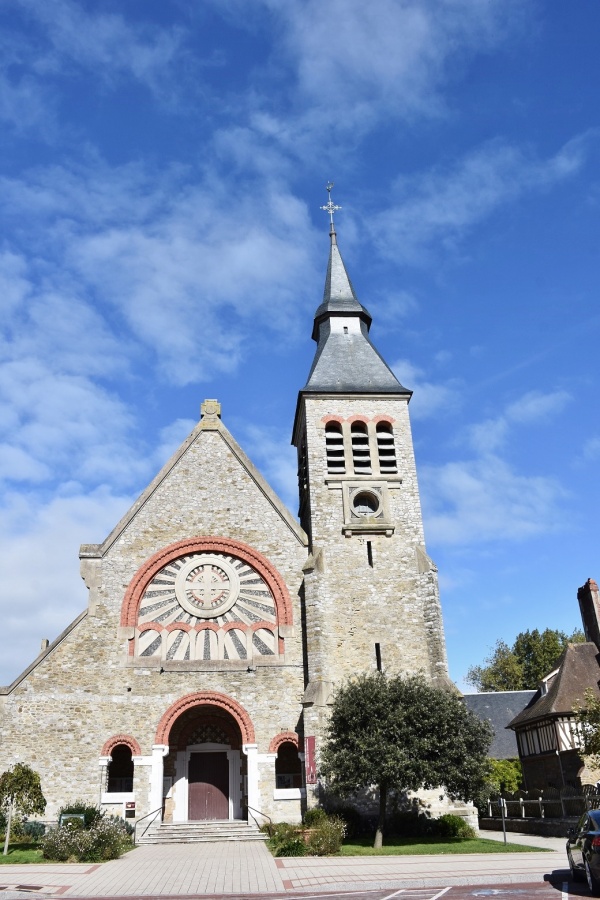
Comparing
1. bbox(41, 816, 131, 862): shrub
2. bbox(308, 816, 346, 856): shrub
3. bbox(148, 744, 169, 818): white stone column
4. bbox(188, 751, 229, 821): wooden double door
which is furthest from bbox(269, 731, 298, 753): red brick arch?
bbox(41, 816, 131, 862): shrub

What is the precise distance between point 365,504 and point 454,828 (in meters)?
10.1

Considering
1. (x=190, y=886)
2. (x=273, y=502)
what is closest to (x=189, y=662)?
(x=273, y=502)

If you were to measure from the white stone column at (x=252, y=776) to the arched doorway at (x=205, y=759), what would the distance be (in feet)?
0.67

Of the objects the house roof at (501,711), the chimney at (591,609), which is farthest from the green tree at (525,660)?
the chimney at (591,609)

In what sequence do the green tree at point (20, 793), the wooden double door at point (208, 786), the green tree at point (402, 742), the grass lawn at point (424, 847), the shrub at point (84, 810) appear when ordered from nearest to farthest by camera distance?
the grass lawn at point (424, 847), the green tree at point (20, 793), the green tree at point (402, 742), the shrub at point (84, 810), the wooden double door at point (208, 786)

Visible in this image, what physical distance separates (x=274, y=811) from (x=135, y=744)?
171 inches

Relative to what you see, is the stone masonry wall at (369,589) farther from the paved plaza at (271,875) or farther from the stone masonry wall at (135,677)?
the paved plaza at (271,875)

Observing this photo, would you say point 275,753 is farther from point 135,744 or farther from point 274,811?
point 135,744

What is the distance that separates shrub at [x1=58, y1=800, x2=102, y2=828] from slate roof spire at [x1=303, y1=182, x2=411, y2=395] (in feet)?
47.9

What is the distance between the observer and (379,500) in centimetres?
2408

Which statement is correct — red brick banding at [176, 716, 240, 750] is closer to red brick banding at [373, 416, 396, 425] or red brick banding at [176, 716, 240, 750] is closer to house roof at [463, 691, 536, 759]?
red brick banding at [373, 416, 396, 425]

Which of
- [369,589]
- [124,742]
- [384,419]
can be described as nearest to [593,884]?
[369,589]

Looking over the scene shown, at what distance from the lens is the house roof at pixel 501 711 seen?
3409 cm

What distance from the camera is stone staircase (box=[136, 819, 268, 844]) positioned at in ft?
62.0
